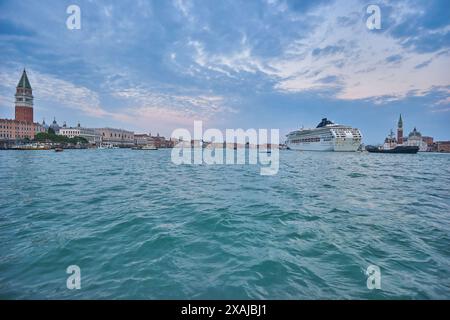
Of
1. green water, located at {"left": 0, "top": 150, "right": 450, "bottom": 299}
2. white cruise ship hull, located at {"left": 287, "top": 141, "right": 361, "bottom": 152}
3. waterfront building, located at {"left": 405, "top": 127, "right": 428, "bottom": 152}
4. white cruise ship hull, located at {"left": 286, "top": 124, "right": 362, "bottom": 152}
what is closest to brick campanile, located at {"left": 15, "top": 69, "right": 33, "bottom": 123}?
white cruise ship hull, located at {"left": 286, "top": 124, "right": 362, "bottom": 152}

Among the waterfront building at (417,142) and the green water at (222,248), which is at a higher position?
the waterfront building at (417,142)

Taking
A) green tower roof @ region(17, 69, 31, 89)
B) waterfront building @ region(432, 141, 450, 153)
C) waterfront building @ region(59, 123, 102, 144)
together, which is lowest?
waterfront building @ region(432, 141, 450, 153)

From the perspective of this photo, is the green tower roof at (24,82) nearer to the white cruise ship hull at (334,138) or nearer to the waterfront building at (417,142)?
the white cruise ship hull at (334,138)

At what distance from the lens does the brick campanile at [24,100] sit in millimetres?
121331

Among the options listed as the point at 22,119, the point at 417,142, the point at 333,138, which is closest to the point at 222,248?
the point at 333,138

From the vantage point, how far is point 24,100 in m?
128

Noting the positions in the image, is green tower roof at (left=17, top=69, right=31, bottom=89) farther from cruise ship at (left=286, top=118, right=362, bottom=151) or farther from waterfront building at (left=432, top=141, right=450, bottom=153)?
waterfront building at (left=432, top=141, right=450, bottom=153)

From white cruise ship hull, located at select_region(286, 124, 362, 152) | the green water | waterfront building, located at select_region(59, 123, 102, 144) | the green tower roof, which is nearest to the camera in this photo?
the green water

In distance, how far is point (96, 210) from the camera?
9961mm

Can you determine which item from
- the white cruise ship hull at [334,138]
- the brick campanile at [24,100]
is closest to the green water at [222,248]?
the white cruise ship hull at [334,138]

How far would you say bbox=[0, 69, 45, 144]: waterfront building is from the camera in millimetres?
121488

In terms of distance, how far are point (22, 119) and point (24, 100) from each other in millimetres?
11899
